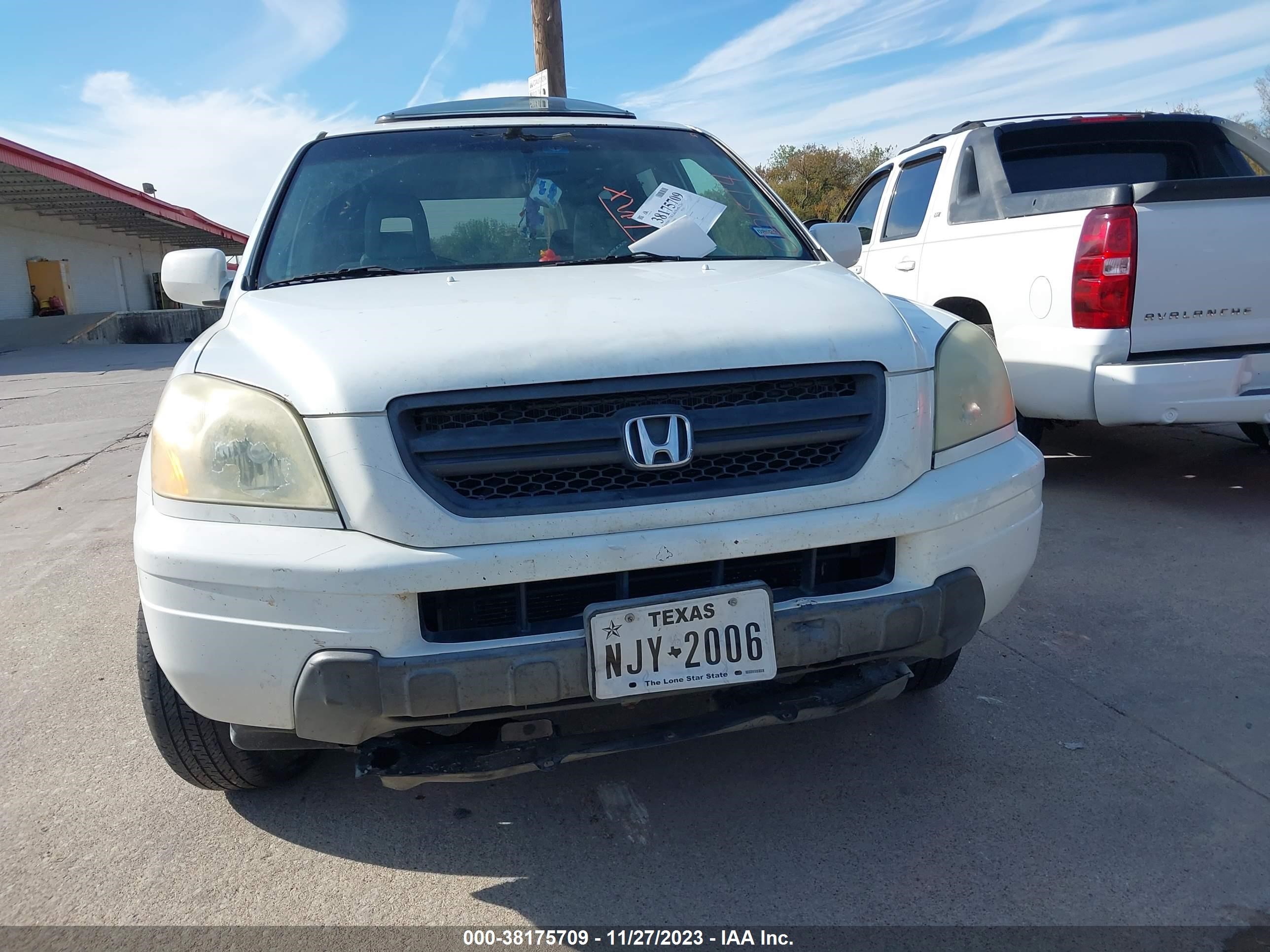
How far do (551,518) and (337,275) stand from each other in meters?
1.13

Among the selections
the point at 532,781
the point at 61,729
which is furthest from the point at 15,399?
the point at 532,781

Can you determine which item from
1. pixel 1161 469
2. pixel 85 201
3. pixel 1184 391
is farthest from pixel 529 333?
pixel 85 201

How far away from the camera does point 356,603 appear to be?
5.67ft

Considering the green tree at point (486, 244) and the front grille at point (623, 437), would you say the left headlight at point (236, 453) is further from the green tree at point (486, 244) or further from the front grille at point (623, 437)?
the green tree at point (486, 244)

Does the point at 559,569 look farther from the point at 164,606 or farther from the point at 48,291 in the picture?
the point at 48,291

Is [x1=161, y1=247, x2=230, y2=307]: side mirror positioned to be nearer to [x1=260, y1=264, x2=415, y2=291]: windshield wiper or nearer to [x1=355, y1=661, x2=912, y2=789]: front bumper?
[x1=260, y1=264, x2=415, y2=291]: windshield wiper

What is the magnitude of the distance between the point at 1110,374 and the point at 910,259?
1766 millimetres

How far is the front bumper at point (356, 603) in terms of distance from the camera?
5.67 feet

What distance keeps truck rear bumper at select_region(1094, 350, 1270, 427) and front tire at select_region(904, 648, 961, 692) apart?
6.51 ft

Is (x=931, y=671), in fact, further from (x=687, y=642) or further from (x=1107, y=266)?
(x=1107, y=266)

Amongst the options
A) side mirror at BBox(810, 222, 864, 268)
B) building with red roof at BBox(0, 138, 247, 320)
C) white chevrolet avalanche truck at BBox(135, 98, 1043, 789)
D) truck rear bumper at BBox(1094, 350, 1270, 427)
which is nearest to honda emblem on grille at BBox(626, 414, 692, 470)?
white chevrolet avalanche truck at BBox(135, 98, 1043, 789)

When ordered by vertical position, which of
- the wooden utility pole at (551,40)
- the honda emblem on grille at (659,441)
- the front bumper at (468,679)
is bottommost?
the front bumper at (468,679)

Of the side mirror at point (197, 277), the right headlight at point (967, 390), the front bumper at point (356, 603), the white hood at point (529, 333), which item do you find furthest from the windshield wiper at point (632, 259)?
the side mirror at point (197, 277)

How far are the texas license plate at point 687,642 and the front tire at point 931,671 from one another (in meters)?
0.94
